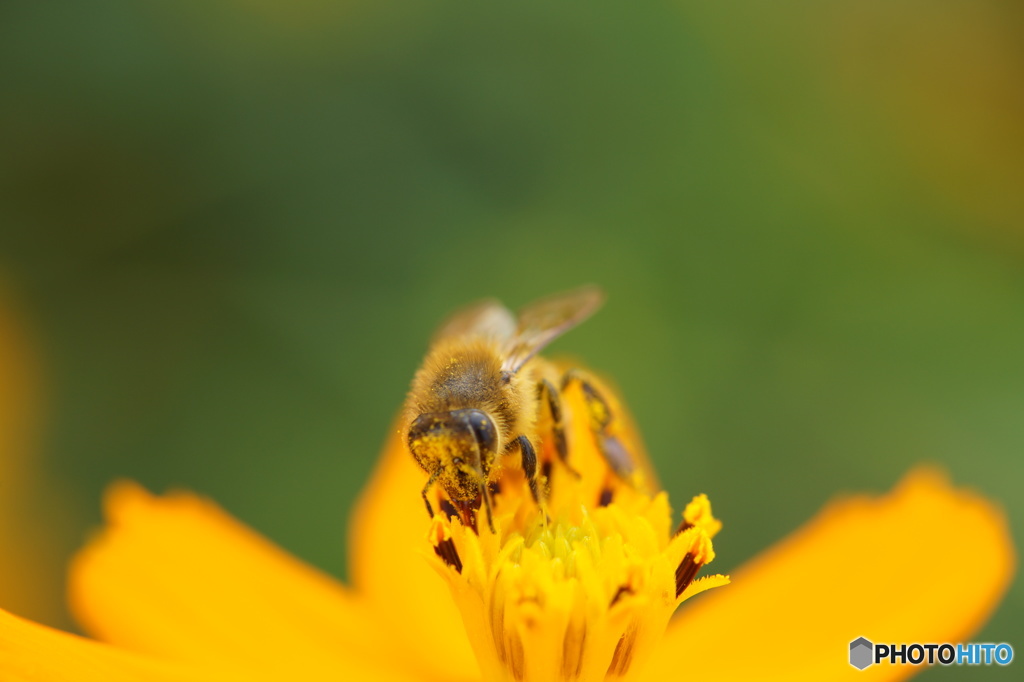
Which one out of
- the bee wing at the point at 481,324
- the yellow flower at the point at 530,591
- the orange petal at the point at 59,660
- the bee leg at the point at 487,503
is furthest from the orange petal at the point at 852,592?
the orange petal at the point at 59,660

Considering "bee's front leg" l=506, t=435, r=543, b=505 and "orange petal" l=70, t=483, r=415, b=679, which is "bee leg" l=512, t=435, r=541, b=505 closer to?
"bee's front leg" l=506, t=435, r=543, b=505

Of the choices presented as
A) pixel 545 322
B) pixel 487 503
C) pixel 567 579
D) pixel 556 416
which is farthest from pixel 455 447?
pixel 545 322

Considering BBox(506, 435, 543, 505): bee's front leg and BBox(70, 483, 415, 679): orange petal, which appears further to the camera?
BBox(70, 483, 415, 679): orange petal

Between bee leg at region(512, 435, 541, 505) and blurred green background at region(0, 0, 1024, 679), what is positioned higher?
blurred green background at region(0, 0, 1024, 679)

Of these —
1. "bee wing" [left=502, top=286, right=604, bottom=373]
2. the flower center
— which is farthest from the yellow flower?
"bee wing" [left=502, top=286, right=604, bottom=373]

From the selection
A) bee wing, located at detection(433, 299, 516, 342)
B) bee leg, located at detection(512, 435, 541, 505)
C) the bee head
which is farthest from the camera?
bee wing, located at detection(433, 299, 516, 342)

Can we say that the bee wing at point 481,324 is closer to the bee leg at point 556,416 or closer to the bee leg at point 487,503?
the bee leg at point 556,416

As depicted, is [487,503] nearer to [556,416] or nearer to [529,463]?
[529,463]
